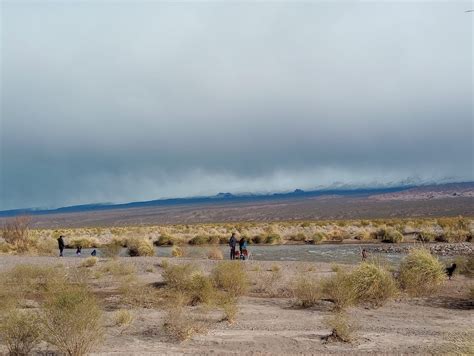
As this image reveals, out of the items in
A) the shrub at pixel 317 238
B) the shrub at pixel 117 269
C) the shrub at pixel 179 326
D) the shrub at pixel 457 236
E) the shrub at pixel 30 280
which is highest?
the shrub at pixel 30 280

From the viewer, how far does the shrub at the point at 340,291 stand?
1689 cm

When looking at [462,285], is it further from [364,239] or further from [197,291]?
[364,239]

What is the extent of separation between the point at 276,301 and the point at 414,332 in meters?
6.06

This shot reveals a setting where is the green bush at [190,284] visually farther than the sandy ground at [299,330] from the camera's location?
Yes

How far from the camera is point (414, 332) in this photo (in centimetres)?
1370

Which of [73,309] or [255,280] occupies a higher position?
[73,309]

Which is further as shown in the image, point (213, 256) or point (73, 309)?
point (213, 256)

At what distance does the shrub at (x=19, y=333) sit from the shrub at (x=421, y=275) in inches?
554

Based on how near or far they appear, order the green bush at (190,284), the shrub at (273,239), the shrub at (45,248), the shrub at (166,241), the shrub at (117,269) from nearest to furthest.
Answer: the green bush at (190,284) → the shrub at (117,269) → the shrub at (45,248) → the shrub at (273,239) → the shrub at (166,241)

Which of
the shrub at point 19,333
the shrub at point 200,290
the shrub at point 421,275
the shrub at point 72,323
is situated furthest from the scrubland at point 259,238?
the shrub at point 72,323

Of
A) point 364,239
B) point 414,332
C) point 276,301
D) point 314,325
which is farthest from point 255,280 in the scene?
point 364,239

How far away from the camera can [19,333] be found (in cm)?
1150

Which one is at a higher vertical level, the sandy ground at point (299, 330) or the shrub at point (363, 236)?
the sandy ground at point (299, 330)

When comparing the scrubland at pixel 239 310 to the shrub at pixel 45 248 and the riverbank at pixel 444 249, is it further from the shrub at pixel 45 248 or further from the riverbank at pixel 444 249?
the riverbank at pixel 444 249
